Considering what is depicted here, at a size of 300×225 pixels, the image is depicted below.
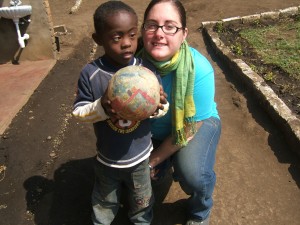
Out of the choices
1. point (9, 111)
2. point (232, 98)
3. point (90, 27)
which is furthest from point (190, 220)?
point (90, 27)

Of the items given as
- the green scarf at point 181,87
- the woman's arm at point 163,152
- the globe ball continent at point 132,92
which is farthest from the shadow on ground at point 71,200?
the globe ball continent at point 132,92

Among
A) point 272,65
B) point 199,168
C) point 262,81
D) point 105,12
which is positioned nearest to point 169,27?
point 105,12

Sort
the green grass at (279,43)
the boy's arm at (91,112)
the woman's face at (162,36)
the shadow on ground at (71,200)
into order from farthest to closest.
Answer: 1. the green grass at (279,43)
2. the shadow on ground at (71,200)
3. the woman's face at (162,36)
4. the boy's arm at (91,112)

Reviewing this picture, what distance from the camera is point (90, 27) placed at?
8.55m

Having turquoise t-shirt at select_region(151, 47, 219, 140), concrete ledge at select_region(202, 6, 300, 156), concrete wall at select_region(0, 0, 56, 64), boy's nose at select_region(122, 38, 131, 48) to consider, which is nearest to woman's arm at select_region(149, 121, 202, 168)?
turquoise t-shirt at select_region(151, 47, 219, 140)

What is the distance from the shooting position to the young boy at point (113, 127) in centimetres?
222

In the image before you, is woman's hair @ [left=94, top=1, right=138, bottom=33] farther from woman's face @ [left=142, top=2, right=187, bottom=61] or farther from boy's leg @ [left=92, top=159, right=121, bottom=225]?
boy's leg @ [left=92, top=159, right=121, bottom=225]

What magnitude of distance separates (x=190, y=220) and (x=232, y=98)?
261cm

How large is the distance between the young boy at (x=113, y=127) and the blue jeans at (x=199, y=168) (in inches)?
12.9

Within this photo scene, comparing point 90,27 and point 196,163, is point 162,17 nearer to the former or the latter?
point 196,163

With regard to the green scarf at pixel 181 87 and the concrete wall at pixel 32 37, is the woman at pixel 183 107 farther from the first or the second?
the concrete wall at pixel 32 37

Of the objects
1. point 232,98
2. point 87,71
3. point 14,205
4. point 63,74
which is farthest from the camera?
point 63,74

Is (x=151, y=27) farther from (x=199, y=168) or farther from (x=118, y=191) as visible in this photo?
(x=118, y=191)

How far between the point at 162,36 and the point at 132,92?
0.70 m
